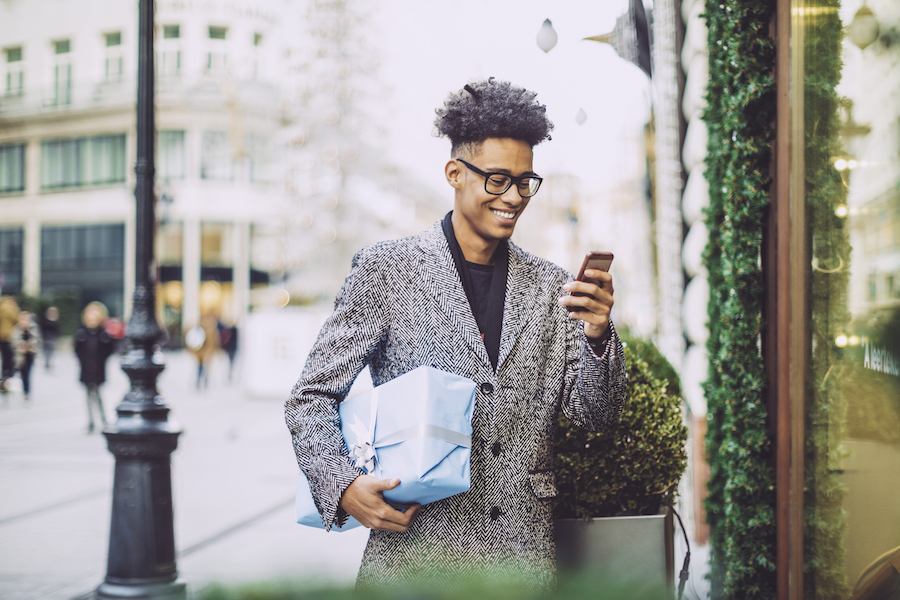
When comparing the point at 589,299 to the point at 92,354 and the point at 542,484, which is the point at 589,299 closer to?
the point at 542,484

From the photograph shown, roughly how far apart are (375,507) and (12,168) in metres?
37.1

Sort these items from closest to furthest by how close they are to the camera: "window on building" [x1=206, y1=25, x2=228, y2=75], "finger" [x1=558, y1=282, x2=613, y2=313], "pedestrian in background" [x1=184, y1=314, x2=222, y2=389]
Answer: "finger" [x1=558, y1=282, x2=613, y2=313] < "pedestrian in background" [x1=184, y1=314, x2=222, y2=389] < "window on building" [x1=206, y1=25, x2=228, y2=75]

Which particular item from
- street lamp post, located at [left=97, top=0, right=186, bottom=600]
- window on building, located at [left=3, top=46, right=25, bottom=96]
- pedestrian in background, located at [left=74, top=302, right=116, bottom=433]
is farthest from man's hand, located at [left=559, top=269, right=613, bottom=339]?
window on building, located at [left=3, top=46, right=25, bottom=96]

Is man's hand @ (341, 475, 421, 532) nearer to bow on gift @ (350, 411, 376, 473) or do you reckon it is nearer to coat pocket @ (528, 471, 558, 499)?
bow on gift @ (350, 411, 376, 473)

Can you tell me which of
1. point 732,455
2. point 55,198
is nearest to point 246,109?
point 55,198

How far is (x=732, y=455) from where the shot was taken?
11.0ft

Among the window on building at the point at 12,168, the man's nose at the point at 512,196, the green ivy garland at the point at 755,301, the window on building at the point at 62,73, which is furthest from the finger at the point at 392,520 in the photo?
the window on building at the point at 12,168

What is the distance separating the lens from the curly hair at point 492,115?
82.4 inches

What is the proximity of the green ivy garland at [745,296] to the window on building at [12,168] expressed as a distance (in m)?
35.4

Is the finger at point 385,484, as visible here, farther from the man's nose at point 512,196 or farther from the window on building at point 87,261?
the window on building at point 87,261

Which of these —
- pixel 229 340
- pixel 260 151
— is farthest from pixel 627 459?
pixel 260 151

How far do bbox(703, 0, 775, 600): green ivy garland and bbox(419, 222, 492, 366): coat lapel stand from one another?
1660mm

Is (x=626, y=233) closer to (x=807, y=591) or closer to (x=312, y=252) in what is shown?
(x=312, y=252)

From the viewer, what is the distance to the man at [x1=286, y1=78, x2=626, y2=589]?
2.03 m
